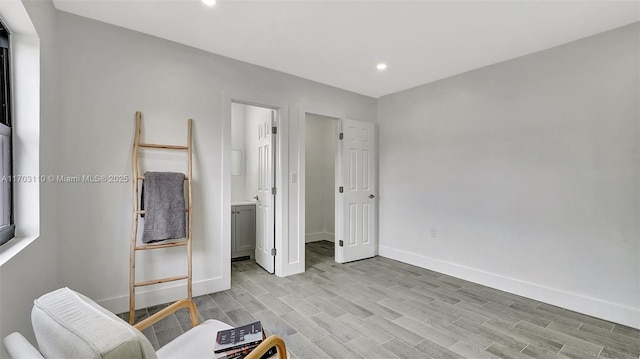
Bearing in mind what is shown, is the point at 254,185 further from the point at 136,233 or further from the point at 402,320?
the point at 402,320

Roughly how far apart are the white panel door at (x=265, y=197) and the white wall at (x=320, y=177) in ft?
5.05

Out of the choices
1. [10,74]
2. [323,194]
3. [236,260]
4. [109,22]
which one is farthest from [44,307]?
[323,194]

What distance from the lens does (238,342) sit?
1315 millimetres

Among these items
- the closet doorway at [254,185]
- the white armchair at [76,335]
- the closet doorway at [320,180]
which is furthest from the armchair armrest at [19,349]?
the closet doorway at [320,180]

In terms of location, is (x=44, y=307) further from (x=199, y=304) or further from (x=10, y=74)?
(x=199, y=304)

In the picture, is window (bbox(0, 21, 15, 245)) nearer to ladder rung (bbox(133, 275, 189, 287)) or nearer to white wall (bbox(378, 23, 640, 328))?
ladder rung (bbox(133, 275, 189, 287))

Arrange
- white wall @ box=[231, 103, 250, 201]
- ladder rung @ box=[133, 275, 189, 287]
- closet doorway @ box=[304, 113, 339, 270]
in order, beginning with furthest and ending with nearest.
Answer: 1. closet doorway @ box=[304, 113, 339, 270]
2. white wall @ box=[231, 103, 250, 201]
3. ladder rung @ box=[133, 275, 189, 287]

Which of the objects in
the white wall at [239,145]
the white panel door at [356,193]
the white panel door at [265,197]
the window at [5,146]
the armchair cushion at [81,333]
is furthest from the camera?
the white wall at [239,145]

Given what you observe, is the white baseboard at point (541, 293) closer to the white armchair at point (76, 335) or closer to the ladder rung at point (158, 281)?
the ladder rung at point (158, 281)

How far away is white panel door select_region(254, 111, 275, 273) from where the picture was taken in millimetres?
3629

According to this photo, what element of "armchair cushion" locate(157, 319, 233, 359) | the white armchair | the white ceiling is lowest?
"armchair cushion" locate(157, 319, 233, 359)

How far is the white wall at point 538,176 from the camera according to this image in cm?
248

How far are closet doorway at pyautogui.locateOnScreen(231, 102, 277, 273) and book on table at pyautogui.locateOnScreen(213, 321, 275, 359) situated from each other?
7.26ft

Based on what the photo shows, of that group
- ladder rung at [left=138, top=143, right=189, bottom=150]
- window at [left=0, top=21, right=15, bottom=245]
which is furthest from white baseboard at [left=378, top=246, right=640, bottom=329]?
window at [left=0, top=21, right=15, bottom=245]
